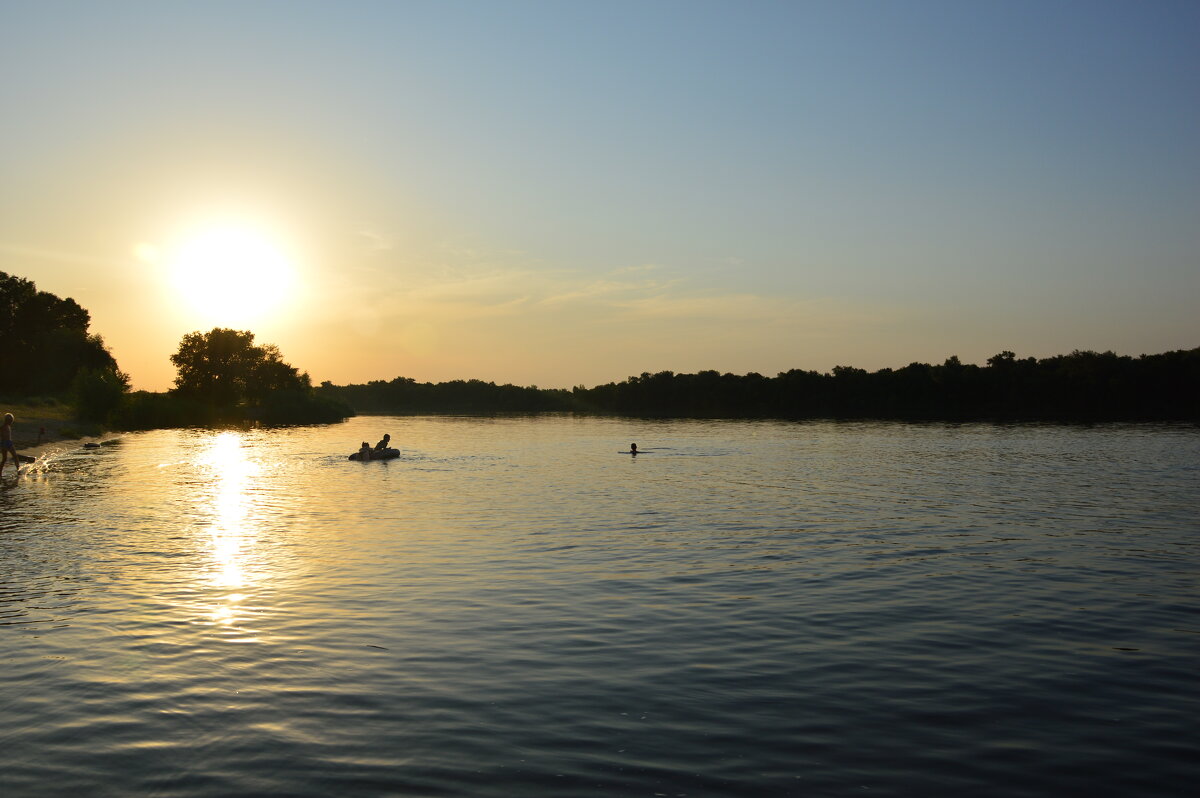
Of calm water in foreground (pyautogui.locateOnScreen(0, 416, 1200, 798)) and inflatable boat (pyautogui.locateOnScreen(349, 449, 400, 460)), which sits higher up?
inflatable boat (pyautogui.locateOnScreen(349, 449, 400, 460))

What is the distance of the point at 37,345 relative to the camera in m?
146

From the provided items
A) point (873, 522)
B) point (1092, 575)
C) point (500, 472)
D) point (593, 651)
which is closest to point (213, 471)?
point (500, 472)

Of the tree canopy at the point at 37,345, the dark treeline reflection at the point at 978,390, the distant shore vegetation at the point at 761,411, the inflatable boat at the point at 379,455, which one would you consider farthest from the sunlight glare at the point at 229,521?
the dark treeline reflection at the point at 978,390

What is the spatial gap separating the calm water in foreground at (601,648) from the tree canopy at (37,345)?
129297 mm

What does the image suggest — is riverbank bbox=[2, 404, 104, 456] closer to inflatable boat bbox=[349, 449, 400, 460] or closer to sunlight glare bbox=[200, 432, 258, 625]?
sunlight glare bbox=[200, 432, 258, 625]

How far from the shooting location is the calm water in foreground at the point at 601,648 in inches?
399

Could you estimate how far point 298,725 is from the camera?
11.4m

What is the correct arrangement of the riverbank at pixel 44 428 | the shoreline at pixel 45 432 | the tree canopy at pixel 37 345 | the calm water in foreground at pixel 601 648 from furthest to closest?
the tree canopy at pixel 37 345
the riverbank at pixel 44 428
the shoreline at pixel 45 432
the calm water in foreground at pixel 601 648

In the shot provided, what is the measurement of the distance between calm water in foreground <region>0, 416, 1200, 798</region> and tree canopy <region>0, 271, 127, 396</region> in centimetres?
12930

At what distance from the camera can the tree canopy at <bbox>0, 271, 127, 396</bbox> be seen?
142 metres

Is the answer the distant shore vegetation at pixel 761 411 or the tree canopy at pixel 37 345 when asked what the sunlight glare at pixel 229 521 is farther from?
the tree canopy at pixel 37 345

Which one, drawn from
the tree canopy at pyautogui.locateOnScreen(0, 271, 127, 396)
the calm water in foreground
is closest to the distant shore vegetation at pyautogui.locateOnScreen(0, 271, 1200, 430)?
the tree canopy at pyautogui.locateOnScreen(0, 271, 127, 396)

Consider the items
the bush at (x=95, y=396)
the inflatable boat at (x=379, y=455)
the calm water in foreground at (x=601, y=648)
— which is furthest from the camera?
the bush at (x=95, y=396)

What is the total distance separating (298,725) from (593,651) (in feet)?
17.9
